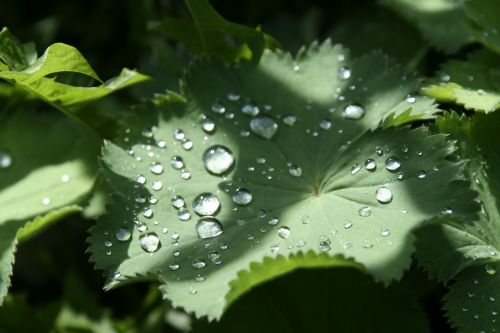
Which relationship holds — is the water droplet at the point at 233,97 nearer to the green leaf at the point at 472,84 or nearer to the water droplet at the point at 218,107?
the water droplet at the point at 218,107

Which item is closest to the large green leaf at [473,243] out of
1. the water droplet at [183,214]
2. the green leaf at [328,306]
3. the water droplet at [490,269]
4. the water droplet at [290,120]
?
the water droplet at [490,269]

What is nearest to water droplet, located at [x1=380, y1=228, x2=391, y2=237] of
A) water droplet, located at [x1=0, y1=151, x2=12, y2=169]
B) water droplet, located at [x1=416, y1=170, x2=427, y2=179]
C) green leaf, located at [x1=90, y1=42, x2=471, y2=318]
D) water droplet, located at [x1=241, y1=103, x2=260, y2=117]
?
green leaf, located at [x1=90, y1=42, x2=471, y2=318]

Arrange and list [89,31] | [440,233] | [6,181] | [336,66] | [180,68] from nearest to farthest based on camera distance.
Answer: [440,233] < [336,66] < [6,181] < [180,68] < [89,31]

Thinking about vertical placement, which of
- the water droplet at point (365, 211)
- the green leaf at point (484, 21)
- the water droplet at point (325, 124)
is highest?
the green leaf at point (484, 21)

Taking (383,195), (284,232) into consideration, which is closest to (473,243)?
(383,195)

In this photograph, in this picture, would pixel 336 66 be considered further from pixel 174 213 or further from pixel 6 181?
pixel 6 181

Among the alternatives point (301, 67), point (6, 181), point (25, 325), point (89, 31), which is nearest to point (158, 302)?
point (25, 325)

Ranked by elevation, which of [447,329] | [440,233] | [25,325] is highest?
[440,233]
